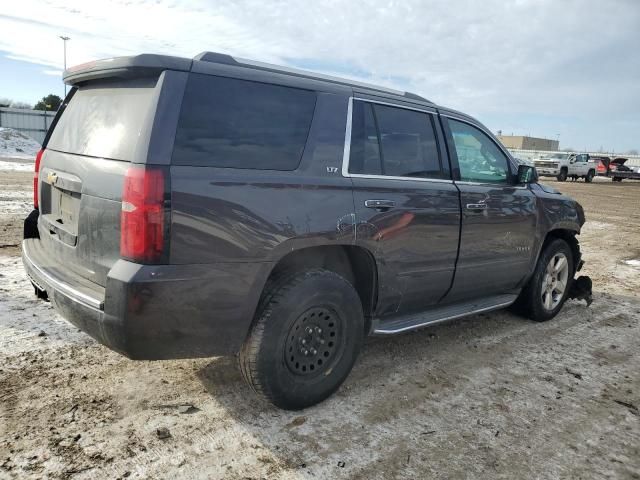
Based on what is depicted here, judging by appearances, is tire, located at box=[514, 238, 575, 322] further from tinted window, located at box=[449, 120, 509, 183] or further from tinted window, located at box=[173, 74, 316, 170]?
tinted window, located at box=[173, 74, 316, 170]

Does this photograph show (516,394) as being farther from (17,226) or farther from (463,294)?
(17,226)

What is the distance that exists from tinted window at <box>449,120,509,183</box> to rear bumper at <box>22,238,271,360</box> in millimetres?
2141

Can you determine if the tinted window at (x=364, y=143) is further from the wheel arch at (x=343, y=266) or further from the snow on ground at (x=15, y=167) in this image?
the snow on ground at (x=15, y=167)

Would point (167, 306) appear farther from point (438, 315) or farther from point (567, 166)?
point (567, 166)

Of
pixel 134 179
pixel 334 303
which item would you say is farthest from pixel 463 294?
pixel 134 179

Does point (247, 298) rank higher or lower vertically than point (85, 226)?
lower

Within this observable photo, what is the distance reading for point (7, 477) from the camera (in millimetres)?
2367

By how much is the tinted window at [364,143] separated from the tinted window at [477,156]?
3.18ft

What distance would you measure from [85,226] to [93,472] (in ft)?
4.14

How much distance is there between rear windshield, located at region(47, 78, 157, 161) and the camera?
265 centimetres

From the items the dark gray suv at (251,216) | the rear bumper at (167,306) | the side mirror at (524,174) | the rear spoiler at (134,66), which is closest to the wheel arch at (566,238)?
the side mirror at (524,174)

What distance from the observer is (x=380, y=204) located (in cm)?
332

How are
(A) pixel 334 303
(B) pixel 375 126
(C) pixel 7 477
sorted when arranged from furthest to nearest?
1. (B) pixel 375 126
2. (A) pixel 334 303
3. (C) pixel 7 477

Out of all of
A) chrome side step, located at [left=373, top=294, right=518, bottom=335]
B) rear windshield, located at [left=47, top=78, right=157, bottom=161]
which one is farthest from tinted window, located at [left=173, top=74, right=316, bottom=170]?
chrome side step, located at [left=373, top=294, right=518, bottom=335]
